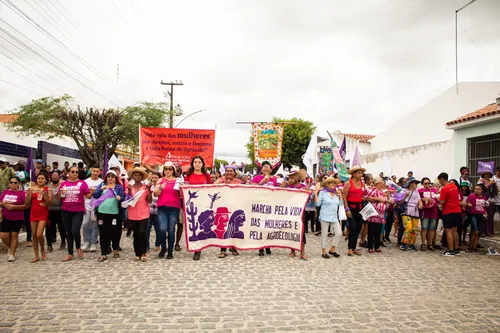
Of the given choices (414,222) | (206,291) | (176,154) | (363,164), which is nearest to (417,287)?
(206,291)

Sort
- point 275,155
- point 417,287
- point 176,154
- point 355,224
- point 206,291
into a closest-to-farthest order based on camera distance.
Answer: point 206,291 → point 417,287 → point 355,224 → point 176,154 → point 275,155

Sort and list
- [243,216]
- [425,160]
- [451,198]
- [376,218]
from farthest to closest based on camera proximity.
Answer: [425,160] < [451,198] < [376,218] < [243,216]

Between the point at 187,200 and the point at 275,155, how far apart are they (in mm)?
7566

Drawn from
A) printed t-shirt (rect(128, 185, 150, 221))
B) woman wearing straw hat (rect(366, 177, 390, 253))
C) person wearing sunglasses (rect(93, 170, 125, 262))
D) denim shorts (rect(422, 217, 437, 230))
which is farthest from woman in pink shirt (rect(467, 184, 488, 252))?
person wearing sunglasses (rect(93, 170, 125, 262))

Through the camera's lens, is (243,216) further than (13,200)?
Yes

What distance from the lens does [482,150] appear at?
1264 cm

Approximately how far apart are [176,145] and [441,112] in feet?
46.9

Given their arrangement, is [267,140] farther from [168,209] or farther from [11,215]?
[11,215]

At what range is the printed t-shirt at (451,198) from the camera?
8.79 metres

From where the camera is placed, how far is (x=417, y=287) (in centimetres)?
577

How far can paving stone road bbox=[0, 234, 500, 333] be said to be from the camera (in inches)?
165

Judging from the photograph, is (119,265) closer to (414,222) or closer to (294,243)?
(294,243)

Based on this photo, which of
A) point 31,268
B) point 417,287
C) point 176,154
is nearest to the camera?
point 417,287

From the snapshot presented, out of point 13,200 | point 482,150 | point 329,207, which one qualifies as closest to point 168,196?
point 13,200
